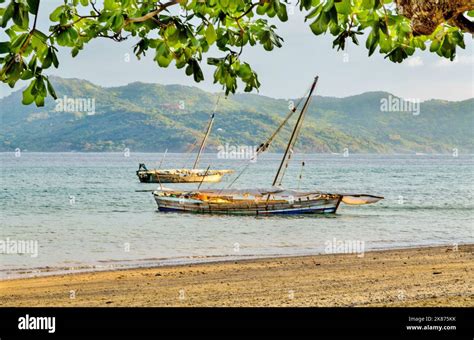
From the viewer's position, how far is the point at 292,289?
1298 centimetres

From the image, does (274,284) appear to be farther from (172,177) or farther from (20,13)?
(172,177)

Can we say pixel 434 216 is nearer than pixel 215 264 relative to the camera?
No

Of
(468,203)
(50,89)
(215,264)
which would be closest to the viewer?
(50,89)

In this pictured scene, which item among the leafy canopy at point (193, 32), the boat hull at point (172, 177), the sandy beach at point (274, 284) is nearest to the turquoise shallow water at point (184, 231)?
the sandy beach at point (274, 284)

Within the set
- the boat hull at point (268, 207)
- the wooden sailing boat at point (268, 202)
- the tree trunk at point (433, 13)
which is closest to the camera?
the tree trunk at point (433, 13)

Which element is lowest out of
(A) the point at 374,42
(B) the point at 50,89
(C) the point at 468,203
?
(C) the point at 468,203

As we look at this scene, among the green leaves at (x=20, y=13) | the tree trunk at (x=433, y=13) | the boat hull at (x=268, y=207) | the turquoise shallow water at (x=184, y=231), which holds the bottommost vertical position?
the turquoise shallow water at (x=184, y=231)

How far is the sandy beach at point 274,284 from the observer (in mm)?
11480

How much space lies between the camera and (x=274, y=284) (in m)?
13.9

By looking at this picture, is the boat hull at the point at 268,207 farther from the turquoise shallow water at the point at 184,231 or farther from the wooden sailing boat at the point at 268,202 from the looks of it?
the turquoise shallow water at the point at 184,231
